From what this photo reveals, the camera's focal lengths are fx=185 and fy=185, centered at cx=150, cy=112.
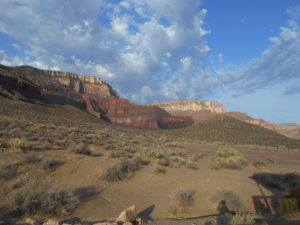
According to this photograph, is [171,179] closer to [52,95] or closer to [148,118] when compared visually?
[52,95]

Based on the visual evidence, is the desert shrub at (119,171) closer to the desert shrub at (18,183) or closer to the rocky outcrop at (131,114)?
the desert shrub at (18,183)

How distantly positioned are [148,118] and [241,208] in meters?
102

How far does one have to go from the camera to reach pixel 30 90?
5653 cm

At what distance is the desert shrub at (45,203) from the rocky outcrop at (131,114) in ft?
317

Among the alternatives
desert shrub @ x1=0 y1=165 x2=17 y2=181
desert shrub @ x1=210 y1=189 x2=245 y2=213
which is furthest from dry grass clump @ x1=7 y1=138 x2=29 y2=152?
desert shrub @ x1=210 y1=189 x2=245 y2=213

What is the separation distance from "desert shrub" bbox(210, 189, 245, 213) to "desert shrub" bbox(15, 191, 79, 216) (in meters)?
4.77

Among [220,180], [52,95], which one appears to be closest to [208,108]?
[52,95]

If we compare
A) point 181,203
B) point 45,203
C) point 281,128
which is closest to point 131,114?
point 281,128

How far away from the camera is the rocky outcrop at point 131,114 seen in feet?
347

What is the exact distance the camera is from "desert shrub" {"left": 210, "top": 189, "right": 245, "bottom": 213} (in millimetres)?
6211

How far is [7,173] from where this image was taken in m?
6.80

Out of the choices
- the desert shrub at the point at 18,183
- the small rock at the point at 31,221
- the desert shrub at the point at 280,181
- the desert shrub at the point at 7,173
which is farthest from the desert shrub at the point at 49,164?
the desert shrub at the point at 280,181

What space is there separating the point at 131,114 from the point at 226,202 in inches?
4241

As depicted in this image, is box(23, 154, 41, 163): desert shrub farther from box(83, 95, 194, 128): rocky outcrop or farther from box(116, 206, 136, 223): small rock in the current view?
box(83, 95, 194, 128): rocky outcrop
